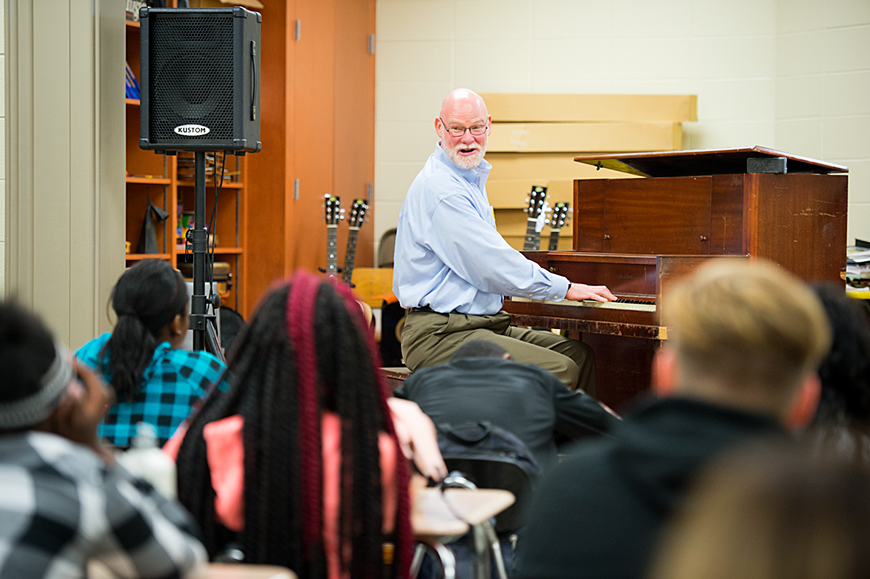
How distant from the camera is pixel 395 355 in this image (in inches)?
207

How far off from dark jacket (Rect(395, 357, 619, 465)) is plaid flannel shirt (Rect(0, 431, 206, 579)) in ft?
3.29

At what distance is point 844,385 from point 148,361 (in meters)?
1.50

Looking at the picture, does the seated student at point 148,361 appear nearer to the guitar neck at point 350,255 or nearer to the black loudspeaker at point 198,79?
the black loudspeaker at point 198,79

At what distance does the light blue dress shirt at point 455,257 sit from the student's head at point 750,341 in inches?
83.1

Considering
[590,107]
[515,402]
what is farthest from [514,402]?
[590,107]

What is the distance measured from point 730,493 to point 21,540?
30.8 inches

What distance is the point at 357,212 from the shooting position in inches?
224

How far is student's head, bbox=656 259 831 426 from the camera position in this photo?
974 millimetres

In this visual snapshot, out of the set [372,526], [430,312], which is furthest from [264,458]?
[430,312]

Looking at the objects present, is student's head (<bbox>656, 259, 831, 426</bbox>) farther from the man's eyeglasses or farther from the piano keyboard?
the man's eyeglasses

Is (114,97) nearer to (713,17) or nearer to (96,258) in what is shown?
(96,258)

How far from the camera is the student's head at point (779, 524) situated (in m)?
0.58

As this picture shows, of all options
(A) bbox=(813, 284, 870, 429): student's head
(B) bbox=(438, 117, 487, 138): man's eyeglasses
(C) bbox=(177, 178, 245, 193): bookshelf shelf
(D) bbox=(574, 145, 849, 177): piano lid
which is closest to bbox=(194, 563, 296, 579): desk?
(A) bbox=(813, 284, 870, 429): student's head

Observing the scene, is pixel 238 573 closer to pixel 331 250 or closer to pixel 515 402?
pixel 515 402
